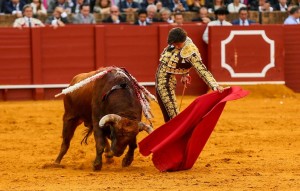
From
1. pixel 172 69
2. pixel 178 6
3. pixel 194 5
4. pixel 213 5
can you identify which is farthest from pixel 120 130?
pixel 213 5

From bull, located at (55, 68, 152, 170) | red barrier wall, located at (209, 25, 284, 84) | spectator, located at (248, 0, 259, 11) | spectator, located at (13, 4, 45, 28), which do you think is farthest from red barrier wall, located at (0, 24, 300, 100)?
bull, located at (55, 68, 152, 170)

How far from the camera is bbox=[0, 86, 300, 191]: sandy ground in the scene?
26.0 feet

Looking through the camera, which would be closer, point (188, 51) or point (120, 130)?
point (120, 130)

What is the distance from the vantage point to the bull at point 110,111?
335 inches

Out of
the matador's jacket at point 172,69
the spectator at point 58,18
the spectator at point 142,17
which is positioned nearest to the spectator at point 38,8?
the spectator at point 58,18

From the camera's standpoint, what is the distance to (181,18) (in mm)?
16203

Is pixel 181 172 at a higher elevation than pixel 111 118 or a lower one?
lower

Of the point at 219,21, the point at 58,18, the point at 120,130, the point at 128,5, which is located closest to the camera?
the point at 120,130

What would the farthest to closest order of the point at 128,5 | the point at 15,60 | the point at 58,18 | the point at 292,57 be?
the point at 128,5 < the point at 292,57 < the point at 58,18 < the point at 15,60

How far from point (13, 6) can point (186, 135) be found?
833 cm

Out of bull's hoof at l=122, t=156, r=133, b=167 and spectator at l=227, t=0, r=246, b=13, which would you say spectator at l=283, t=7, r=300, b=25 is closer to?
spectator at l=227, t=0, r=246, b=13

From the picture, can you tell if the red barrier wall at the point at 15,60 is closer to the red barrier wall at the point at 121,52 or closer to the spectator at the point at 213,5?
the red barrier wall at the point at 121,52

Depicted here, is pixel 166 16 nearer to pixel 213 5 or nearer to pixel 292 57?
pixel 213 5

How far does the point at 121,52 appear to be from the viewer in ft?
52.5
